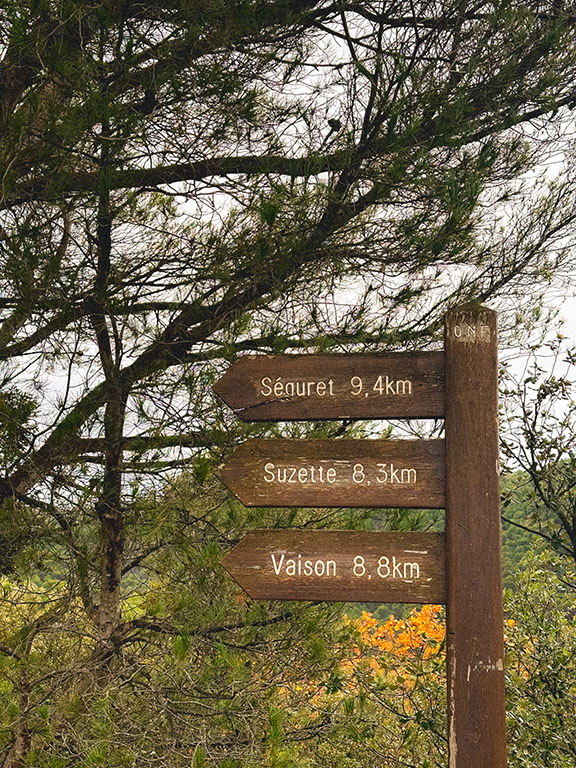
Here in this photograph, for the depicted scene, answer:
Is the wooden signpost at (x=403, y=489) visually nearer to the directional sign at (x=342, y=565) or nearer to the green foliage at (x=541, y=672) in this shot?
the directional sign at (x=342, y=565)

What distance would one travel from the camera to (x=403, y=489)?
231cm

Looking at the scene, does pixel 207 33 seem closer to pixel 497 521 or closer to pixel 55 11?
pixel 55 11

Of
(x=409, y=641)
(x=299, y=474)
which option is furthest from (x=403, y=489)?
(x=409, y=641)

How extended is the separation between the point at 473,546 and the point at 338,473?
43 cm

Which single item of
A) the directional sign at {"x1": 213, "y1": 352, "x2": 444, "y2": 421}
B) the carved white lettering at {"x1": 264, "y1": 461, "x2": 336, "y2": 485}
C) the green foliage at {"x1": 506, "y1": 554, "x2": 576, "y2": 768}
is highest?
the directional sign at {"x1": 213, "y1": 352, "x2": 444, "y2": 421}

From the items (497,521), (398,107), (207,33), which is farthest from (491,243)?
(497,521)

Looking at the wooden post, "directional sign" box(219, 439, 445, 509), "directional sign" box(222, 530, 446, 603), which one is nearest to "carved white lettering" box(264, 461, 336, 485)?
"directional sign" box(219, 439, 445, 509)

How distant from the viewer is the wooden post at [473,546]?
216cm

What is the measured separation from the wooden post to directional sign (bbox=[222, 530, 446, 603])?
0.21ft

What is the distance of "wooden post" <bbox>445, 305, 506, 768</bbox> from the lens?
7.09ft

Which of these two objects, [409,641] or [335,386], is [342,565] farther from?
[409,641]

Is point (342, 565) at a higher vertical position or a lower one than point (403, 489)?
lower

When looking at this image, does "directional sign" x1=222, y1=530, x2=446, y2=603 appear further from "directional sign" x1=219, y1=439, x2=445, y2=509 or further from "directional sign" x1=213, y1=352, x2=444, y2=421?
"directional sign" x1=213, y1=352, x2=444, y2=421

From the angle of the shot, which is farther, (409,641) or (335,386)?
(409,641)
